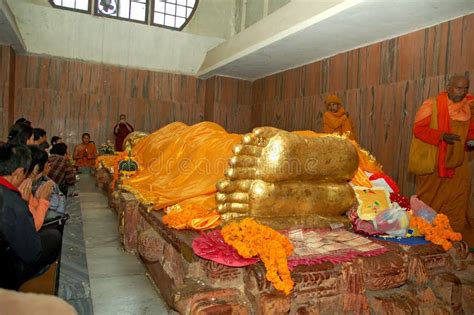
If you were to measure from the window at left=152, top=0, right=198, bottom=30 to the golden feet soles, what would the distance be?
25.6 feet

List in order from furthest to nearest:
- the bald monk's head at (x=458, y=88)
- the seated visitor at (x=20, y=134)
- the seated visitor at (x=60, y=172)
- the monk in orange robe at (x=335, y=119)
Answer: the monk in orange robe at (x=335, y=119) < the seated visitor at (x=60, y=172) < the seated visitor at (x=20, y=134) < the bald monk's head at (x=458, y=88)

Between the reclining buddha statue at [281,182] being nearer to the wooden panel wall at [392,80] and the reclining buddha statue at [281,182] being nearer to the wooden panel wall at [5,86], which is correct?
the wooden panel wall at [392,80]

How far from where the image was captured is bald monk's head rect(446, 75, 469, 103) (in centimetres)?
292

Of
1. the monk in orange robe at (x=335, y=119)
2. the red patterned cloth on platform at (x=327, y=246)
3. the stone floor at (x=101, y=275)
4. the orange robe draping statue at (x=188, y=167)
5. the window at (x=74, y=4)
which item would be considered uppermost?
the window at (x=74, y=4)

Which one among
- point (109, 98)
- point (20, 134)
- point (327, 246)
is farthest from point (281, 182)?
point (109, 98)

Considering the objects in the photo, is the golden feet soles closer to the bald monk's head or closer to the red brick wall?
the bald monk's head

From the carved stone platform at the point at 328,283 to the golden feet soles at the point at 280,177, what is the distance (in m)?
0.34

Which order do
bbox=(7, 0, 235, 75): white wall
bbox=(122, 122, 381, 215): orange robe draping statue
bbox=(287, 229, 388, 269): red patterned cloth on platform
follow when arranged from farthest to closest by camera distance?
bbox=(7, 0, 235, 75): white wall
bbox=(122, 122, 381, 215): orange robe draping statue
bbox=(287, 229, 388, 269): red patterned cloth on platform

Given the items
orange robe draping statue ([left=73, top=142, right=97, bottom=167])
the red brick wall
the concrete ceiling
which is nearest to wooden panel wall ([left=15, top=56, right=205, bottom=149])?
the red brick wall

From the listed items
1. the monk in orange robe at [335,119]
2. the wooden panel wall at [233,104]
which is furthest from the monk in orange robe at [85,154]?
the monk in orange robe at [335,119]

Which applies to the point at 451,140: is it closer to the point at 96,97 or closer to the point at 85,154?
the point at 85,154

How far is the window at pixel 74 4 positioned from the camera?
7.96 m

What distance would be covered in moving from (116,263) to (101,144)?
21.5 ft

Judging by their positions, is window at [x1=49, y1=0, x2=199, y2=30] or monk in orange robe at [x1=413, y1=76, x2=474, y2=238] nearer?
monk in orange robe at [x1=413, y1=76, x2=474, y2=238]
